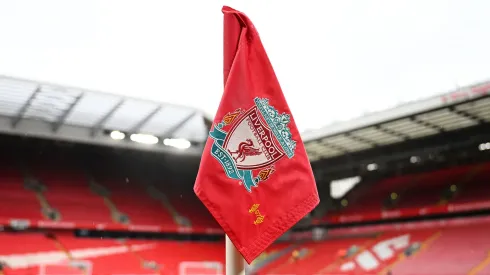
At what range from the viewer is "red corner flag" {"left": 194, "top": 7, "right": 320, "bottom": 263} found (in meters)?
1.87

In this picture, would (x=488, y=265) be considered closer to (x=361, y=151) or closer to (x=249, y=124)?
(x=361, y=151)

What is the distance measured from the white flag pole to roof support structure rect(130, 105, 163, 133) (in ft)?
44.5

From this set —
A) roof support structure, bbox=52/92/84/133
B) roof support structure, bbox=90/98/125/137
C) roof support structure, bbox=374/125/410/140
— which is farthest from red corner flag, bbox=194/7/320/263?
roof support structure, bbox=374/125/410/140

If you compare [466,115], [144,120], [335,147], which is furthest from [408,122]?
[144,120]

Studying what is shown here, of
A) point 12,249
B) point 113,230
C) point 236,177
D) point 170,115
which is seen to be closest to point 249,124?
point 236,177

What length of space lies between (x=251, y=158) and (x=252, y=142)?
6cm

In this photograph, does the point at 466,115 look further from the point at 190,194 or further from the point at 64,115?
the point at 64,115

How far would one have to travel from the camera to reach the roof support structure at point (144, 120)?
50.9 feet

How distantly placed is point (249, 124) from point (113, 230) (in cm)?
1761

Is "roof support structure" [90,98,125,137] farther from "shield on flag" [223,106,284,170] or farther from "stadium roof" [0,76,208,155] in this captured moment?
"shield on flag" [223,106,284,170]

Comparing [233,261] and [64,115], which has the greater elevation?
[64,115]

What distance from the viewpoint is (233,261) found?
75.2 inches

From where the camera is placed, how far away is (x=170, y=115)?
52.9 feet

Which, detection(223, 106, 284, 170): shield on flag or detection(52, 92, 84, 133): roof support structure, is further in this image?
detection(52, 92, 84, 133): roof support structure
